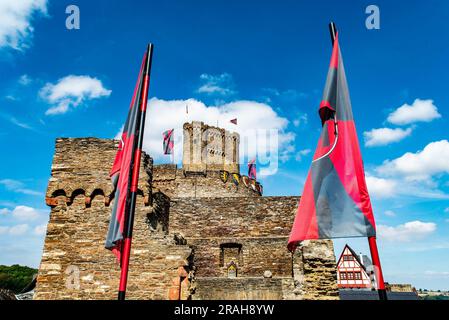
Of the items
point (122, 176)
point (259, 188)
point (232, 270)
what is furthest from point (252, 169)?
point (122, 176)

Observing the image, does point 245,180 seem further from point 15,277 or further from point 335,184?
point 15,277

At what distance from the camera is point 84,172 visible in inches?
512

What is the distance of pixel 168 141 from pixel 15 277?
46105 millimetres

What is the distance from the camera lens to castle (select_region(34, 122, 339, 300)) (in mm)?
11680

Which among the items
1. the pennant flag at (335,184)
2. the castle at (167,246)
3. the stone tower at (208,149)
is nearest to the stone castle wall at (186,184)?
the stone tower at (208,149)

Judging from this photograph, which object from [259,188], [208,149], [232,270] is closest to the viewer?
[232,270]

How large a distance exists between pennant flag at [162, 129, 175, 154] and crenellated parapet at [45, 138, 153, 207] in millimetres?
23505

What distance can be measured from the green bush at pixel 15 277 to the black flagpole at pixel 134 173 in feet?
210

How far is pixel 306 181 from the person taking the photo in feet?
17.7

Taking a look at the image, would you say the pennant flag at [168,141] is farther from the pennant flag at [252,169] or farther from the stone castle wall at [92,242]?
the stone castle wall at [92,242]
